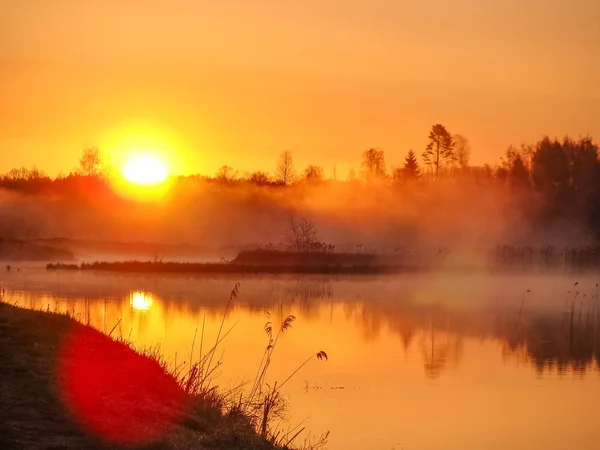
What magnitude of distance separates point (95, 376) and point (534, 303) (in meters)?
30.3

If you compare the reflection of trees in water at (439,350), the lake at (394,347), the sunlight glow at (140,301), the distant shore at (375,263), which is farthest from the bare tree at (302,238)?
the reflection of trees in water at (439,350)

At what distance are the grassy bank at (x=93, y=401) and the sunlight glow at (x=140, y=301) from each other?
1767 cm

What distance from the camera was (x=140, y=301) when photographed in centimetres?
3662

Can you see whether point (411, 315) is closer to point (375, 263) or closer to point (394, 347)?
point (394, 347)

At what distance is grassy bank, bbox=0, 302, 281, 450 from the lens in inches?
410

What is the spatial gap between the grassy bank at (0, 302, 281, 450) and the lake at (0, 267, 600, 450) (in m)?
2.61

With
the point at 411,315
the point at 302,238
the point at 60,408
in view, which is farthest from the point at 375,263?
the point at 60,408

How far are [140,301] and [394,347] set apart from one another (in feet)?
44.0

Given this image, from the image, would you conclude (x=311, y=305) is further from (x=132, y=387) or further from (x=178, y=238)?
(x=178, y=238)

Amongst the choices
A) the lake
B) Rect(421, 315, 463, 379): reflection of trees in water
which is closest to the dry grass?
the lake

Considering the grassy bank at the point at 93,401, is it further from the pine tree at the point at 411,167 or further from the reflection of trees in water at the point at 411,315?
the pine tree at the point at 411,167

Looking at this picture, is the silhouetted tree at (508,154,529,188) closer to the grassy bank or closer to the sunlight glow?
the sunlight glow

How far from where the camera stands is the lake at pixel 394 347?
16469 millimetres

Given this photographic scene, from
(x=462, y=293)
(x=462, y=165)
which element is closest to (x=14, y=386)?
(x=462, y=293)
